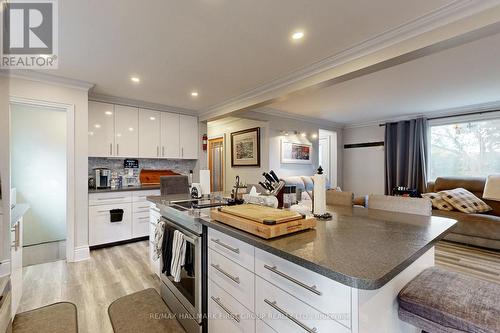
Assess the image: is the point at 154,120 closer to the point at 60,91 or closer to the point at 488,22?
the point at 60,91

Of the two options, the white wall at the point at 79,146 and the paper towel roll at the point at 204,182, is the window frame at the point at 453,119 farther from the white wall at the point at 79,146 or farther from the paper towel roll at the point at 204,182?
the white wall at the point at 79,146

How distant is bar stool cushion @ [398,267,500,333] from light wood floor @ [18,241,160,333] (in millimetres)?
2089

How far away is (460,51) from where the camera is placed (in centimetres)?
248

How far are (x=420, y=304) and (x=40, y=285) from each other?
3.41m

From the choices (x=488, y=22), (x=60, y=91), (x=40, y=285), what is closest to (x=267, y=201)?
(x=488, y=22)

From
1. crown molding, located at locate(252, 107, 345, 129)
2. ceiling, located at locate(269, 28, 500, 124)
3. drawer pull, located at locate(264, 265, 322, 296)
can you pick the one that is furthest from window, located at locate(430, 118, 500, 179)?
drawer pull, located at locate(264, 265, 322, 296)

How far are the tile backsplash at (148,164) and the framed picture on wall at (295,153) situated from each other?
2.06 metres

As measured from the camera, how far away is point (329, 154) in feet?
22.9

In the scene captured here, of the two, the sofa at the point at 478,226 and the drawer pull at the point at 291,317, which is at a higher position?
the drawer pull at the point at 291,317

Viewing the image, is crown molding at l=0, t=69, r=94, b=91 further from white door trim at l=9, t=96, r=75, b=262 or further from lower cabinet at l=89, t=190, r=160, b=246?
lower cabinet at l=89, t=190, r=160, b=246

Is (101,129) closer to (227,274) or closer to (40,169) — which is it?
(40,169)

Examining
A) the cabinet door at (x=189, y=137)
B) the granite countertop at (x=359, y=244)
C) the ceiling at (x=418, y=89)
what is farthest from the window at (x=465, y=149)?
the cabinet door at (x=189, y=137)

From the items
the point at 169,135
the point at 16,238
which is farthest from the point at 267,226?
the point at 169,135

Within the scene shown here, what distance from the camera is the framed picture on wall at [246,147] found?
520 centimetres
